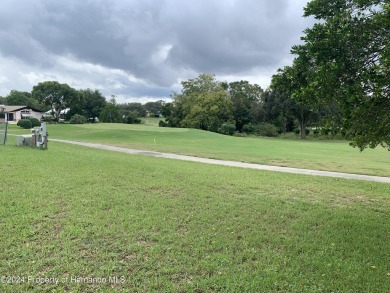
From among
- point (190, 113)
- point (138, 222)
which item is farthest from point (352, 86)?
point (190, 113)

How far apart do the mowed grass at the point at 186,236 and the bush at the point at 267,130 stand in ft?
160

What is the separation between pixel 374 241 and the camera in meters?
4.94

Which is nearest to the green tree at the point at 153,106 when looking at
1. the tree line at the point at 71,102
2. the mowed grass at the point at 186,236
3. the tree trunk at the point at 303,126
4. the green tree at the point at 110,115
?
the tree line at the point at 71,102

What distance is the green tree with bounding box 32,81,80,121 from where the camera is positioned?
234 feet

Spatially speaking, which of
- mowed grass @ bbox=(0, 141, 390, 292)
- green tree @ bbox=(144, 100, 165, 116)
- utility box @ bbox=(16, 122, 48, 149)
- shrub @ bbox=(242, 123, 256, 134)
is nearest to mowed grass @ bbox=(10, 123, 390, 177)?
mowed grass @ bbox=(0, 141, 390, 292)

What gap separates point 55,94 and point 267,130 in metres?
48.3

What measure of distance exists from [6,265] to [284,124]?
203 ft

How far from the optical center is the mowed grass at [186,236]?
3602 millimetres

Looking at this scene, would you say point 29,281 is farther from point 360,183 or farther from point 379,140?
point 360,183

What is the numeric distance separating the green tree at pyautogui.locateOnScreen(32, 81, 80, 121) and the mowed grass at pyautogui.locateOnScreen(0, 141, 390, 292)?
229 feet

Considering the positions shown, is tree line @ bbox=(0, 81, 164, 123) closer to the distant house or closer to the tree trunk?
the distant house

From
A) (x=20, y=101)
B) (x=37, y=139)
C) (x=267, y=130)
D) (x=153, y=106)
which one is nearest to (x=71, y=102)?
(x=20, y=101)

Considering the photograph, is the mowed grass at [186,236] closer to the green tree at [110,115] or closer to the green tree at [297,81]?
the green tree at [297,81]

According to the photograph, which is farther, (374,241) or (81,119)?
(81,119)
